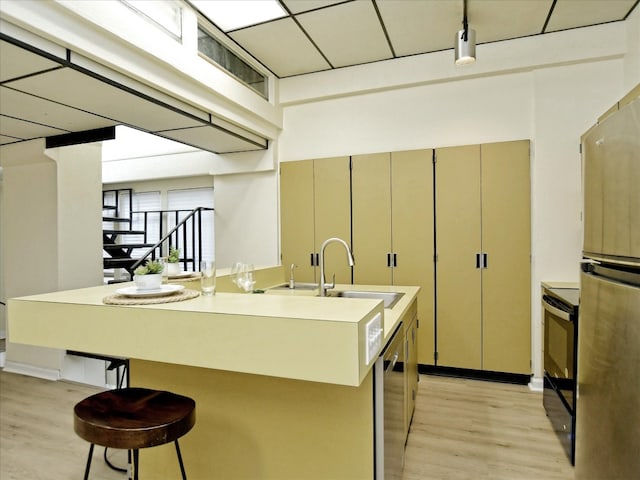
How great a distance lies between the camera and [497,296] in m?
3.87

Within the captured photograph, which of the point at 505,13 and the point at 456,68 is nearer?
the point at 505,13

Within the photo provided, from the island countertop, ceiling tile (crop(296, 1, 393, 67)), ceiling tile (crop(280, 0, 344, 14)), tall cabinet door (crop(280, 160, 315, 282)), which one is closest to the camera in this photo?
the island countertop

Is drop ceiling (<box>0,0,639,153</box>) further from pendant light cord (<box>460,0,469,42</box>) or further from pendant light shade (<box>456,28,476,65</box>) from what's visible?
pendant light shade (<box>456,28,476,65</box>)

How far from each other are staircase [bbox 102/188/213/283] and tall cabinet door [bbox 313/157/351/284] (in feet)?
5.60

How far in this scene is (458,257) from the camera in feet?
13.1

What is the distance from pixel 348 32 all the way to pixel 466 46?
1.17m

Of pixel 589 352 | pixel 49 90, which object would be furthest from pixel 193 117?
pixel 589 352

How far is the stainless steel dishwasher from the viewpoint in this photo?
1700mm

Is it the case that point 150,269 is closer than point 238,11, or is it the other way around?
point 150,269

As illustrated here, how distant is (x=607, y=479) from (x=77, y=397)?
393 cm

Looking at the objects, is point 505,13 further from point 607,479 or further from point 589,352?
point 607,479

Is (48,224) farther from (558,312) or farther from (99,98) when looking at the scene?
(558,312)

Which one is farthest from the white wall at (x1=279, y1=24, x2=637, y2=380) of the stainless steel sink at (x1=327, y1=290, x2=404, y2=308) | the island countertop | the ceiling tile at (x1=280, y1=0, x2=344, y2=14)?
the island countertop

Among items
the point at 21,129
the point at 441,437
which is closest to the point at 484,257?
the point at 441,437
